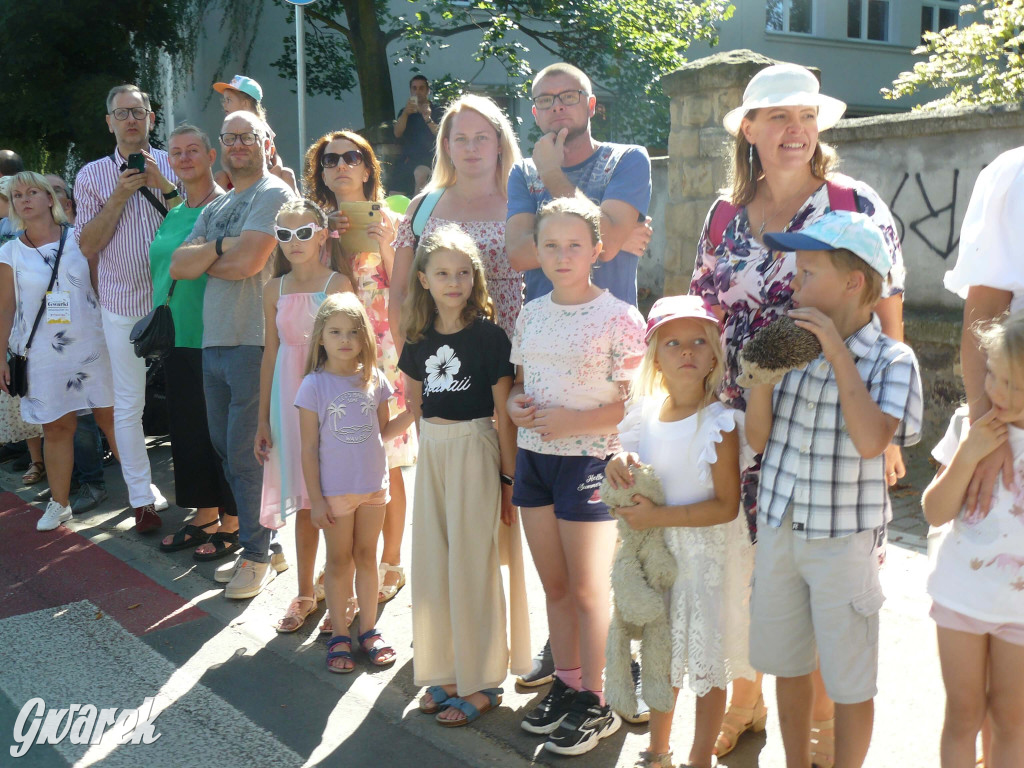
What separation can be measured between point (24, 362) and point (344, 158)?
2.89 metres

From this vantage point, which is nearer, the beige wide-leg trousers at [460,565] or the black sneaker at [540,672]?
the beige wide-leg trousers at [460,565]

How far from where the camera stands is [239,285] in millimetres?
4934

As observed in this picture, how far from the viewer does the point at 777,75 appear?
3016 millimetres

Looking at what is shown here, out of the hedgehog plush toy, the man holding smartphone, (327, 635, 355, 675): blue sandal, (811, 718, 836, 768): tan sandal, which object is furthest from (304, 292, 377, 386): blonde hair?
the man holding smartphone

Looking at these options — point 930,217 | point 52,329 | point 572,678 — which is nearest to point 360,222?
point 572,678

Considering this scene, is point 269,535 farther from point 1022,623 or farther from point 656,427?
point 1022,623

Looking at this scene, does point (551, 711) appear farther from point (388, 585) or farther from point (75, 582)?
point (75, 582)

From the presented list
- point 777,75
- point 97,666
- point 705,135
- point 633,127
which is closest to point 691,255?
point 705,135

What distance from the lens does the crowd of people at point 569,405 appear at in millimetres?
2557

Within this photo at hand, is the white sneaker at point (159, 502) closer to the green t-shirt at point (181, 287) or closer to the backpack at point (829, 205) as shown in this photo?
→ the green t-shirt at point (181, 287)

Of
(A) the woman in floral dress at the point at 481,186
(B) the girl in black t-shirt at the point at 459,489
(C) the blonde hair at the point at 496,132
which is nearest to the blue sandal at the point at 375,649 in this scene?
(B) the girl in black t-shirt at the point at 459,489

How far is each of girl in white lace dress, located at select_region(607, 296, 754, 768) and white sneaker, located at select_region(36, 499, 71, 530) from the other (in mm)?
4346

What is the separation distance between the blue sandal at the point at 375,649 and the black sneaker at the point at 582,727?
93 centimetres

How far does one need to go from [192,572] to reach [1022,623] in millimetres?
4079
